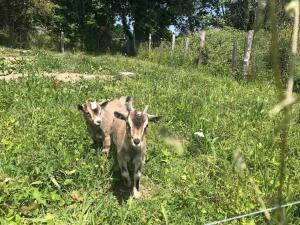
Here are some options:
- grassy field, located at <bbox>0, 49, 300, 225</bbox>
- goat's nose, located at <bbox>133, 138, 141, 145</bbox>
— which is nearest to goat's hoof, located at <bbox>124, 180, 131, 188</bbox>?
grassy field, located at <bbox>0, 49, 300, 225</bbox>

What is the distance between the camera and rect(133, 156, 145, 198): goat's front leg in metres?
6.72

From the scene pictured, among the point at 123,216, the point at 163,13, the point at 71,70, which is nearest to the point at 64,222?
the point at 123,216

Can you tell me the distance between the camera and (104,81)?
14633 mm

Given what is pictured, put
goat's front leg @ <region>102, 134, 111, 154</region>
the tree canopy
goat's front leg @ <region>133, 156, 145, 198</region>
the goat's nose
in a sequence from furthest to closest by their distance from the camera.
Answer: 1. the tree canopy
2. goat's front leg @ <region>102, 134, 111, 154</region>
3. goat's front leg @ <region>133, 156, 145, 198</region>
4. the goat's nose

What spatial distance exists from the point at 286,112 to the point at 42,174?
21.2 feet

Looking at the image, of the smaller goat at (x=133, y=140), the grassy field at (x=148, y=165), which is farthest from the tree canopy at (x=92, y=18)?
the smaller goat at (x=133, y=140)

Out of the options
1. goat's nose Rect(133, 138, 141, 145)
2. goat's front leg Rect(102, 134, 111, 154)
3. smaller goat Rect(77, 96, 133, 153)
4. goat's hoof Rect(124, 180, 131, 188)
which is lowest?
goat's hoof Rect(124, 180, 131, 188)

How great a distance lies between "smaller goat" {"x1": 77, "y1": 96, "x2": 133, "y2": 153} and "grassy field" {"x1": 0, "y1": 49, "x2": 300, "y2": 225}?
207 millimetres

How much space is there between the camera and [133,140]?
5949 millimetres

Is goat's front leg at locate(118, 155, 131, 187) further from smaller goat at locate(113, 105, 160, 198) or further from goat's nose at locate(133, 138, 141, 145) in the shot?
goat's nose at locate(133, 138, 141, 145)

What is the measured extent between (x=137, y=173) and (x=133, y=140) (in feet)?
3.57

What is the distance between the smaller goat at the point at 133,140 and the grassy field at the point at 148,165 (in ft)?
1.25

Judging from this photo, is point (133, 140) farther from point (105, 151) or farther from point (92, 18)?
point (92, 18)

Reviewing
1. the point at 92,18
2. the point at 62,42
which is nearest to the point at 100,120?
the point at 62,42
